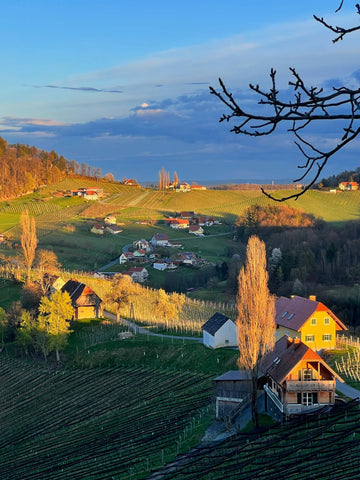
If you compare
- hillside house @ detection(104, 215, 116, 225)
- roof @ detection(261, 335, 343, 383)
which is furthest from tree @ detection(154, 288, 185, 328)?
hillside house @ detection(104, 215, 116, 225)

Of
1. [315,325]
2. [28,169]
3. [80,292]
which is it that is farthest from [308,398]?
[28,169]

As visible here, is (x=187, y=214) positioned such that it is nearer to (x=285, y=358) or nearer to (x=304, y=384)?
(x=285, y=358)

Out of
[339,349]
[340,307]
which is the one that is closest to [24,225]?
[340,307]

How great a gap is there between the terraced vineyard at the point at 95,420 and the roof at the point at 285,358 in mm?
4588

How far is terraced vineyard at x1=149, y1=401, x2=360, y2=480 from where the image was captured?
19.8 metres

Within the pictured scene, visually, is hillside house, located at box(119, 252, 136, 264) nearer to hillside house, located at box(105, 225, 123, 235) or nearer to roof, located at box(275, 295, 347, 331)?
hillside house, located at box(105, 225, 123, 235)

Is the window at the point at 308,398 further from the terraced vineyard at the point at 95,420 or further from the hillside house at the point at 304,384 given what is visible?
the terraced vineyard at the point at 95,420

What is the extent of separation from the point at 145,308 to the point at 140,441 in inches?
1277

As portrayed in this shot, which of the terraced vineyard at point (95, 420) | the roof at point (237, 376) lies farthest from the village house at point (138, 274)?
the roof at point (237, 376)

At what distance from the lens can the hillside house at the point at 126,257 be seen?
86.9 m

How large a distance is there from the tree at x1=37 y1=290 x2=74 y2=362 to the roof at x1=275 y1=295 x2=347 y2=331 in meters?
19.7

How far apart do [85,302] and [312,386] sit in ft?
120

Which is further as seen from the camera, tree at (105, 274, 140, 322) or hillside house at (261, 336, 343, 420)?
tree at (105, 274, 140, 322)

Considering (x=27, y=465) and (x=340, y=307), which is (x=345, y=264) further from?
(x=27, y=465)
